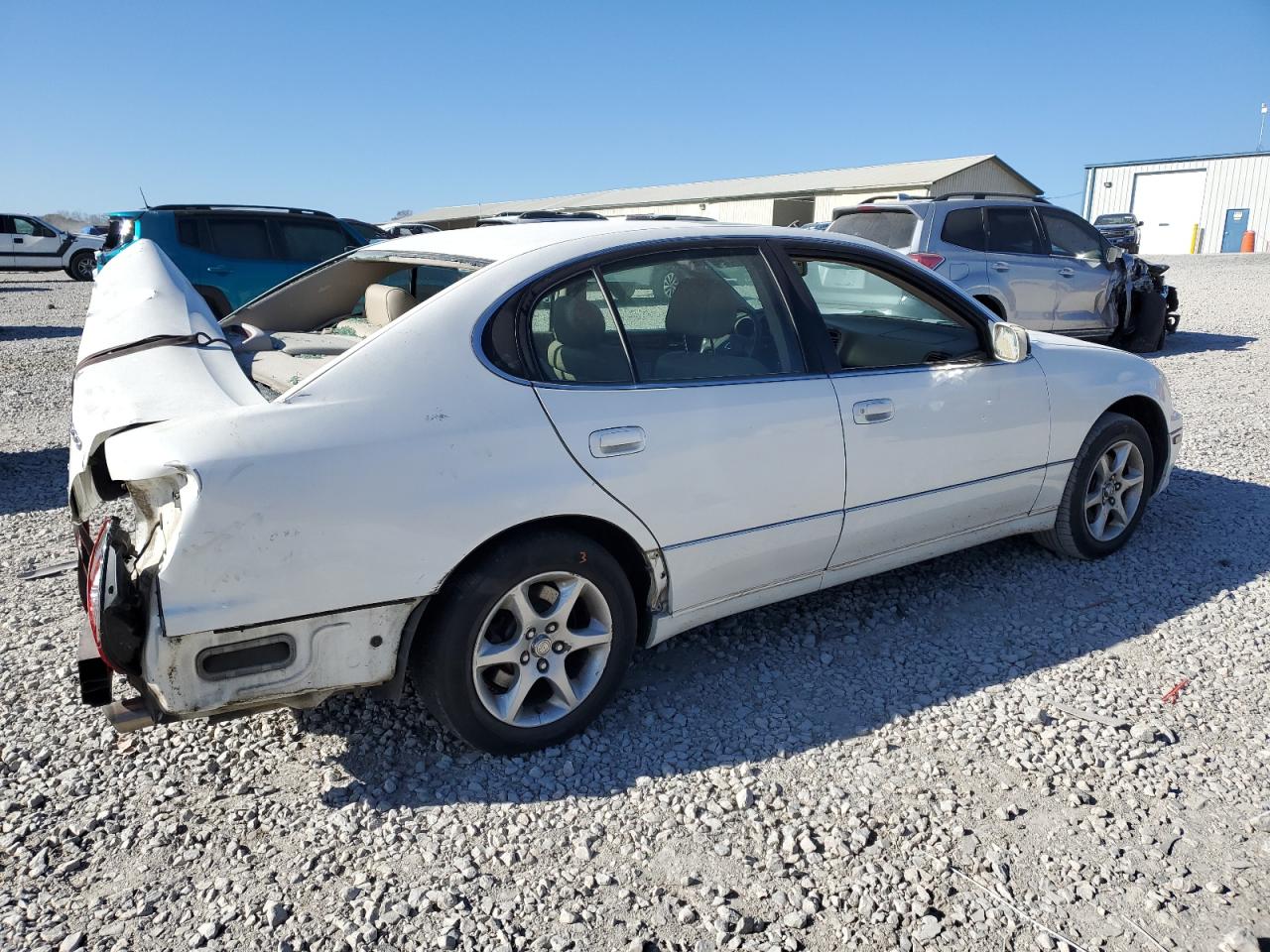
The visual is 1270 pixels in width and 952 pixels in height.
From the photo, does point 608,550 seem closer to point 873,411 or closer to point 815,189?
point 873,411

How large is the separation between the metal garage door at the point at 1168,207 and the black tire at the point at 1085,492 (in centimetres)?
4169

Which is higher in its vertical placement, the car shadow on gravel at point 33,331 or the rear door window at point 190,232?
the rear door window at point 190,232

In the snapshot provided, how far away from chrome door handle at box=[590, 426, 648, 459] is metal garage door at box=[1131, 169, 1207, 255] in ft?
145

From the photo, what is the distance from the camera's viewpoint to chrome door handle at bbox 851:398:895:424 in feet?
11.3

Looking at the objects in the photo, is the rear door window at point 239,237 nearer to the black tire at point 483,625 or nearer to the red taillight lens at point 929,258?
the red taillight lens at point 929,258

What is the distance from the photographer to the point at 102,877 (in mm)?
2439

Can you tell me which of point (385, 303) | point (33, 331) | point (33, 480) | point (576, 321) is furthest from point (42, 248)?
point (576, 321)

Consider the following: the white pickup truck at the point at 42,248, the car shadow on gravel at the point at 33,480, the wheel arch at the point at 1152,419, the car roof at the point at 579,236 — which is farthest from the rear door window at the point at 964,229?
the white pickup truck at the point at 42,248

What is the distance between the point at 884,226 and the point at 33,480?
25.8 ft

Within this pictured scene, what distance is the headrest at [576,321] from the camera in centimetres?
299

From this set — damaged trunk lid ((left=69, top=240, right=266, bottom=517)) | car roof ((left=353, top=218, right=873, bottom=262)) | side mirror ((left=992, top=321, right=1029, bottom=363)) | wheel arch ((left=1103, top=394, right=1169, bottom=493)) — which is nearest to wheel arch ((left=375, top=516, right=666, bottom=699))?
damaged trunk lid ((left=69, top=240, right=266, bottom=517))

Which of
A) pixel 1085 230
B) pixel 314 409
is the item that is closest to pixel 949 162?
pixel 1085 230

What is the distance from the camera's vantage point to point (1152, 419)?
186 inches

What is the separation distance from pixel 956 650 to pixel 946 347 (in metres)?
1.27
